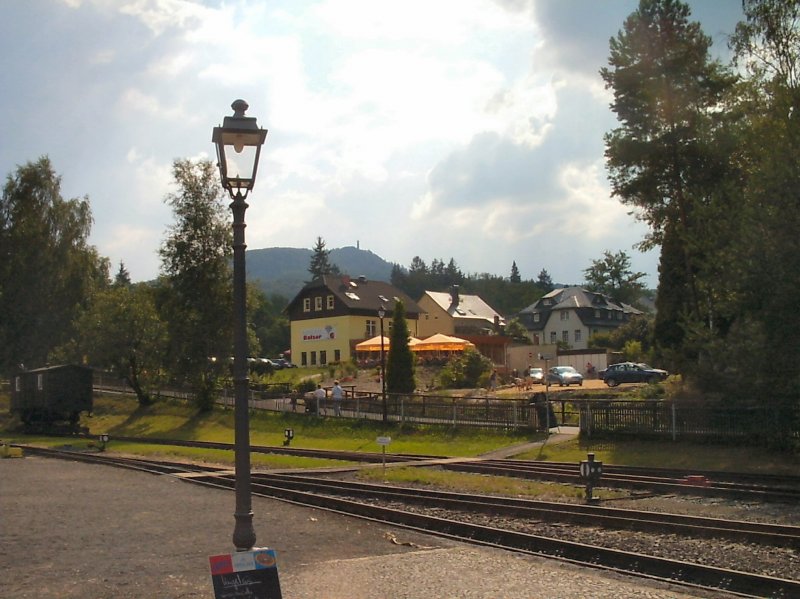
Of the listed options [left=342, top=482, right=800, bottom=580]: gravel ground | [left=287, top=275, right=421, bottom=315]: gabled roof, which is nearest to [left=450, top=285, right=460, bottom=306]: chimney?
[left=287, top=275, right=421, bottom=315]: gabled roof

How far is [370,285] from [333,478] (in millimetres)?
66867

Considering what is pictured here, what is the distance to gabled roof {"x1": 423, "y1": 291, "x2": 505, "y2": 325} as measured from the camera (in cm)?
9231

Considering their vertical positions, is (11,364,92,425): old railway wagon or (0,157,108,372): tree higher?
(0,157,108,372): tree

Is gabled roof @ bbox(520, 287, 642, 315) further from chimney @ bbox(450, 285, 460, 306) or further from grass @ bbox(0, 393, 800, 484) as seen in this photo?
grass @ bbox(0, 393, 800, 484)

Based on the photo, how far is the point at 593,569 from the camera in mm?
10906

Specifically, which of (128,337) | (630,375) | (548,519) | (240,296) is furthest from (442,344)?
(240,296)

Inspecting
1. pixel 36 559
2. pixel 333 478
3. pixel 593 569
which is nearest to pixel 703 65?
pixel 333 478

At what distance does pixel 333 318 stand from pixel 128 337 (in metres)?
31.2

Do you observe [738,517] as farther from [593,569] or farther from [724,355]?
[724,355]

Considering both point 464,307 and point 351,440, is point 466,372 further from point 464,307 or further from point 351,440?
point 464,307

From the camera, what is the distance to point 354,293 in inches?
3307

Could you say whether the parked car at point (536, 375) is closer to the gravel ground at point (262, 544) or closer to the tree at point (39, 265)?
the tree at point (39, 265)

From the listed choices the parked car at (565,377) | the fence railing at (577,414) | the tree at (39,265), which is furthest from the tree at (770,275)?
the tree at (39,265)

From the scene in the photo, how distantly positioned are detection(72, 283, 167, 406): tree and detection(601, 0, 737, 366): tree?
2845 centimetres
